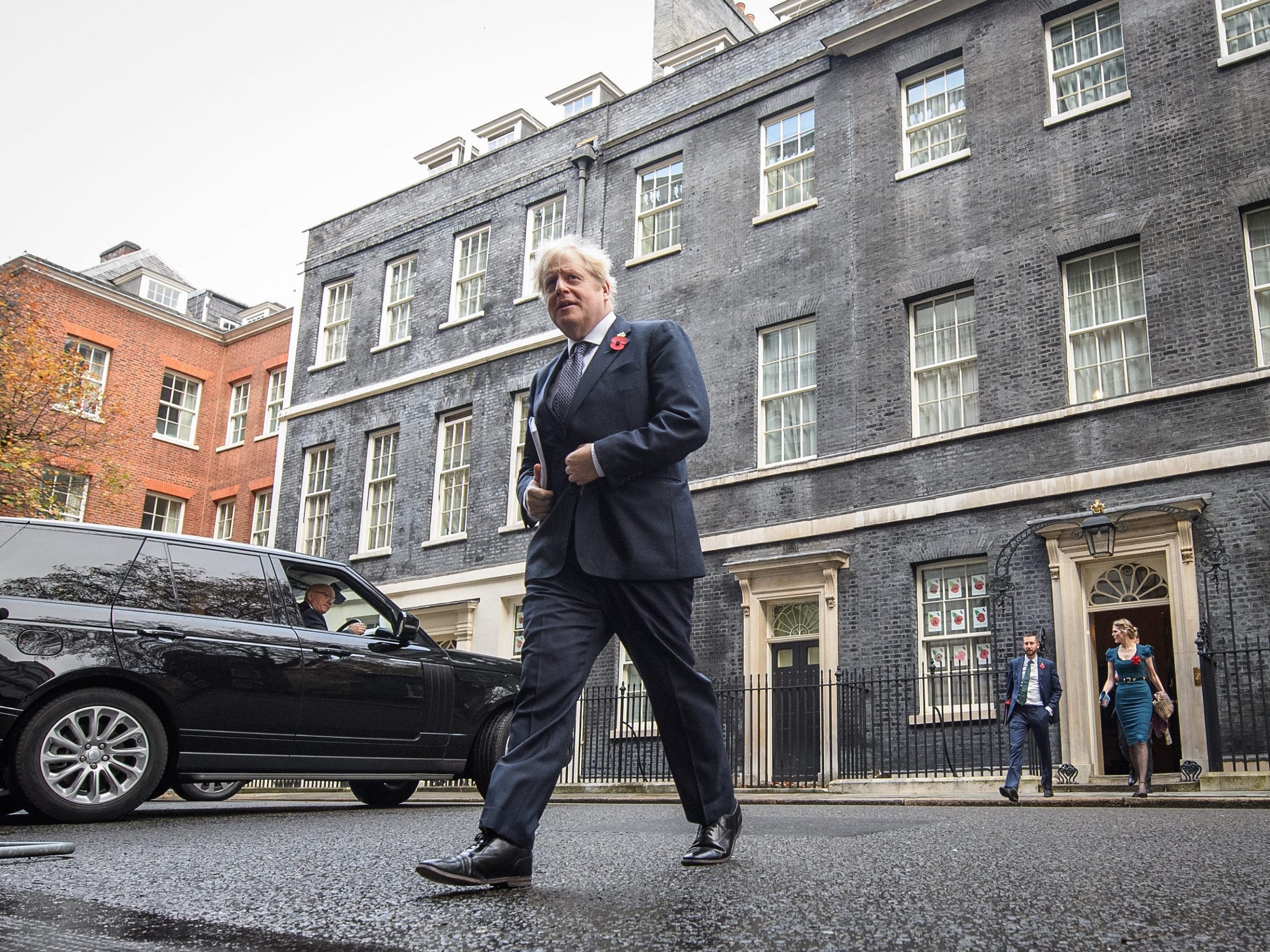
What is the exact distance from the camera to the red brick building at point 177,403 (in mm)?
29734

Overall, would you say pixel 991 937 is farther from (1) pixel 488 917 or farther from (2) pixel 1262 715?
(2) pixel 1262 715

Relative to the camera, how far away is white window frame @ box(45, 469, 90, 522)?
2534 centimetres

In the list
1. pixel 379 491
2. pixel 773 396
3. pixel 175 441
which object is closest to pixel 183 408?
pixel 175 441

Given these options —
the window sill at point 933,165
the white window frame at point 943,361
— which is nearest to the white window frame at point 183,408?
the window sill at point 933,165

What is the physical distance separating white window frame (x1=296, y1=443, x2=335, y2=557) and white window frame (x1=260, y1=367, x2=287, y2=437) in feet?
14.2

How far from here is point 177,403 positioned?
105 ft

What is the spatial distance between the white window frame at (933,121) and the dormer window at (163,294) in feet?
84.2

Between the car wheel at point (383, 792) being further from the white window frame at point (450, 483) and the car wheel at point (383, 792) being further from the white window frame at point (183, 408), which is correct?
the white window frame at point (183, 408)

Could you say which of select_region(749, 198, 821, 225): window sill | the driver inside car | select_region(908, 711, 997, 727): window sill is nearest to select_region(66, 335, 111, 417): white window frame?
select_region(749, 198, 821, 225): window sill

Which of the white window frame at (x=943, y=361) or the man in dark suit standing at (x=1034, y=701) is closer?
the man in dark suit standing at (x=1034, y=701)

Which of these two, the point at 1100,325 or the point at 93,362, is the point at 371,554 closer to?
the point at 93,362

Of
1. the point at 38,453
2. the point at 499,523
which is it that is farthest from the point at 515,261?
the point at 38,453

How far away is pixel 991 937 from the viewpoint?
7.54 ft

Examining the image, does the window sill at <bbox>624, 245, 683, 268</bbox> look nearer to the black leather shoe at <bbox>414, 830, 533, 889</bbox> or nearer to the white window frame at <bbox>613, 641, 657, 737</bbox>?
the white window frame at <bbox>613, 641, 657, 737</bbox>
